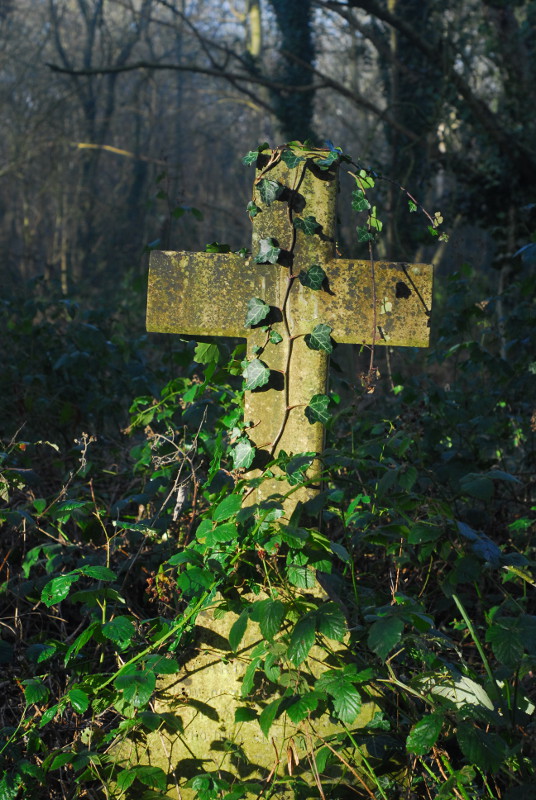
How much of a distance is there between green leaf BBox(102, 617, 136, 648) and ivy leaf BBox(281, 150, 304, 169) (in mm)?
1389

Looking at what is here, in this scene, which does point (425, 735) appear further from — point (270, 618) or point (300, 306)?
point (300, 306)

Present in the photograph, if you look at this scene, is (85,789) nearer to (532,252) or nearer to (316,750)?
(316,750)

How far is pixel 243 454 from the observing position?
2322 millimetres

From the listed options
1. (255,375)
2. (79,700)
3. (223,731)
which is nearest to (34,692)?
(79,700)

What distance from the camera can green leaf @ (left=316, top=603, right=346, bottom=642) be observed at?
1.87m

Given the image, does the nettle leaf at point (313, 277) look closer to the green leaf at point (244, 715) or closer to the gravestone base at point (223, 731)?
the gravestone base at point (223, 731)

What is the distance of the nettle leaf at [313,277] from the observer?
231 centimetres

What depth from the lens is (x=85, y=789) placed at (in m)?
2.09

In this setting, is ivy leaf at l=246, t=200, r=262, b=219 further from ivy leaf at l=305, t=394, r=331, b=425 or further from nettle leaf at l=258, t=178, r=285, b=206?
ivy leaf at l=305, t=394, r=331, b=425

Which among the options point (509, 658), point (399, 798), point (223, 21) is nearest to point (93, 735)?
point (399, 798)

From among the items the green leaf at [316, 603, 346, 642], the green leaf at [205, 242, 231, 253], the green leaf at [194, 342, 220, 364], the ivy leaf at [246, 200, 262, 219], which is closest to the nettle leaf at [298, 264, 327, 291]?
the ivy leaf at [246, 200, 262, 219]

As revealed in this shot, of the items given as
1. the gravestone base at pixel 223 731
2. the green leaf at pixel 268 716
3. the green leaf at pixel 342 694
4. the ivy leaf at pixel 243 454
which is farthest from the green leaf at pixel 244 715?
the ivy leaf at pixel 243 454

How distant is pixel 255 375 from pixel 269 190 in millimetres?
557

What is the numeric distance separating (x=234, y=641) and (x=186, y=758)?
42 cm
